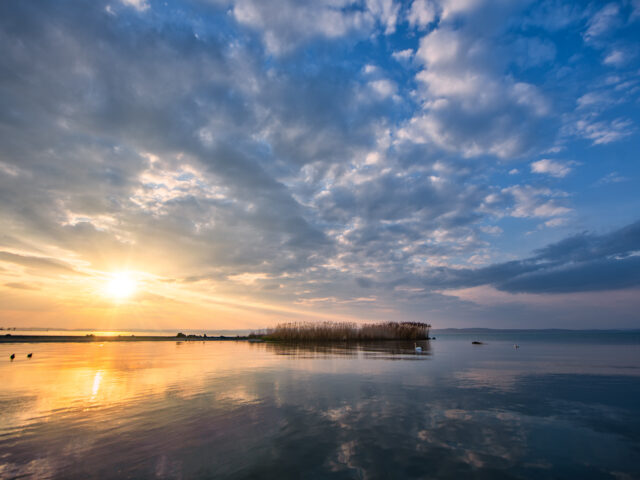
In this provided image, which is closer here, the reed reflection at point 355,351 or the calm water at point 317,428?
the calm water at point 317,428

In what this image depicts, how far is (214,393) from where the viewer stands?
15.7m

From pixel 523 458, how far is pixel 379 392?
8260 mm

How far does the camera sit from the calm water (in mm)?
7727

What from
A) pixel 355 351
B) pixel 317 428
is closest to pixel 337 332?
pixel 355 351

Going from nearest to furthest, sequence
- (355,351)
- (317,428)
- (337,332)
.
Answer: (317,428), (355,351), (337,332)

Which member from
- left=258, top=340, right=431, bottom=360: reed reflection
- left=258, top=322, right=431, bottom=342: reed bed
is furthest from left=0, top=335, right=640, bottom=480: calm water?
left=258, top=322, right=431, bottom=342: reed bed

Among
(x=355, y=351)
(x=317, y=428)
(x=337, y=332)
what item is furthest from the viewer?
(x=337, y=332)

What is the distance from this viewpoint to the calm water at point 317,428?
7.73 m

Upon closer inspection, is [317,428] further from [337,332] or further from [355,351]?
[337,332]

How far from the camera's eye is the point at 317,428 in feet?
34.7

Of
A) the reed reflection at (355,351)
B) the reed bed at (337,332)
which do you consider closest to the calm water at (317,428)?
the reed reflection at (355,351)

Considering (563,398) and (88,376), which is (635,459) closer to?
(563,398)

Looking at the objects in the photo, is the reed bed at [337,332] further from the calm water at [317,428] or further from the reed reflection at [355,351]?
the calm water at [317,428]

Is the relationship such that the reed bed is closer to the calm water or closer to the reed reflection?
the reed reflection
